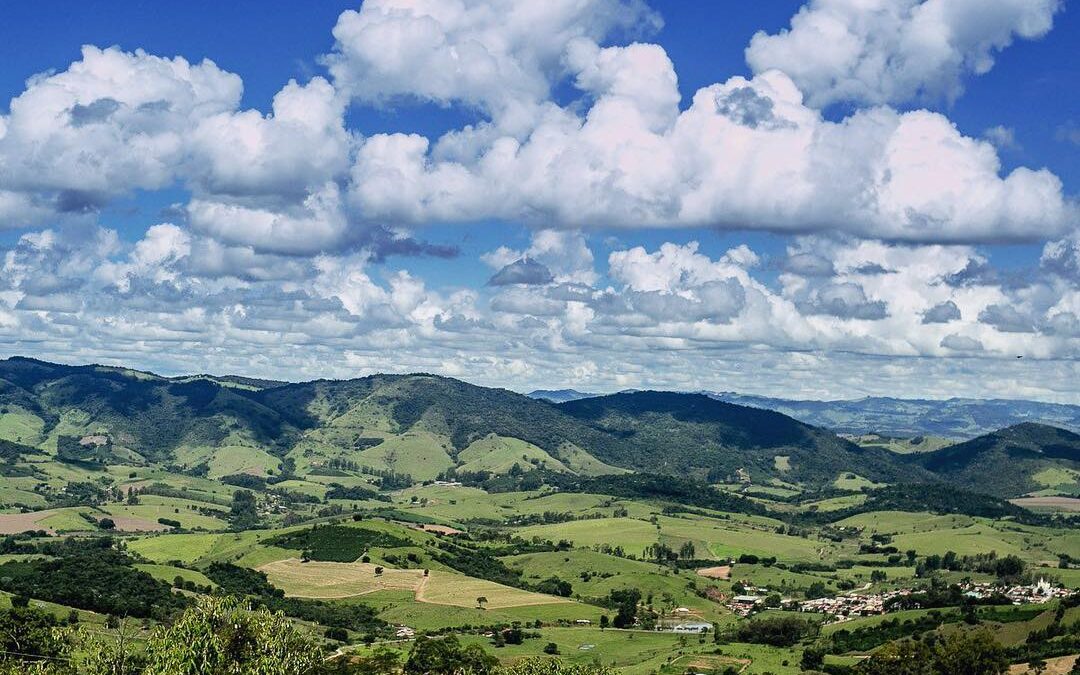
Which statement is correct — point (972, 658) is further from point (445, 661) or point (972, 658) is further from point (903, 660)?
point (445, 661)

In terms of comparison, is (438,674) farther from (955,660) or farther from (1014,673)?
(1014,673)

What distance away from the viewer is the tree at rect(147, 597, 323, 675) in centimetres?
13950

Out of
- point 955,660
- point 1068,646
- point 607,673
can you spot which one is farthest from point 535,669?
point 1068,646

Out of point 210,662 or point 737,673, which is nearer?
point 210,662

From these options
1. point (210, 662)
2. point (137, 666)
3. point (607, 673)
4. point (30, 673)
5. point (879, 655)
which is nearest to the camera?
point (30, 673)

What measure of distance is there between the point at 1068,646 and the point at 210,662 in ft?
473

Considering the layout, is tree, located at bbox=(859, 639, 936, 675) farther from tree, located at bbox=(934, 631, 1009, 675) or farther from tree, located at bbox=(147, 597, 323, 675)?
tree, located at bbox=(147, 597, 323, 675)

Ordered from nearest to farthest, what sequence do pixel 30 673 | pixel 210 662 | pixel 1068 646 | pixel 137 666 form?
pixel 30 673 → pixel 210 662 → pixel 137 666 → pixel 1068 646

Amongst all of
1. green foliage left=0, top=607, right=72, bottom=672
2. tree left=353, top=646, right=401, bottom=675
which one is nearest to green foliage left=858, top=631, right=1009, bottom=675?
tree left=353, top=646, right=401, bottom=675

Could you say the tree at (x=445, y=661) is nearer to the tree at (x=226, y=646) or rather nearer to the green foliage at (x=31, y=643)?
the tree at (x=226, y=646)

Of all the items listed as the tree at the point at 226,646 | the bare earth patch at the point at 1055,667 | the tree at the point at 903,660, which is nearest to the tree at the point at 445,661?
the tree at the point at 226,646

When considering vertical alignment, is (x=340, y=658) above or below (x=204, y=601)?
below

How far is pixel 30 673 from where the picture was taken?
133250 mm

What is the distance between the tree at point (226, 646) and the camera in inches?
5492
